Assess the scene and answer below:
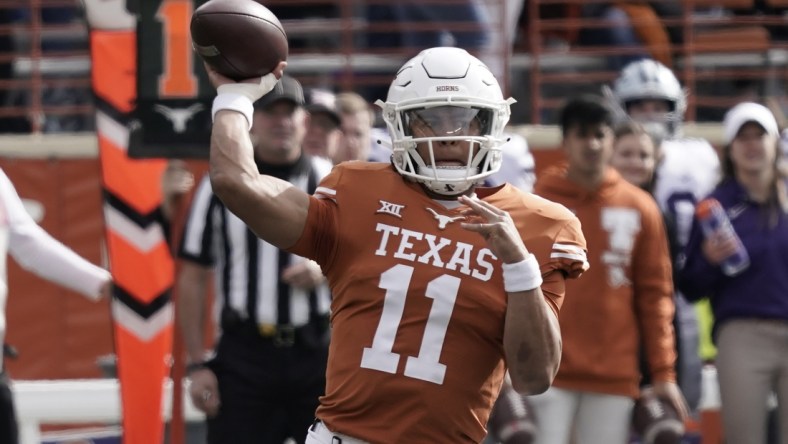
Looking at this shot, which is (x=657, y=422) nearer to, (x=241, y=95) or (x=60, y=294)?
(x=241, y=95)

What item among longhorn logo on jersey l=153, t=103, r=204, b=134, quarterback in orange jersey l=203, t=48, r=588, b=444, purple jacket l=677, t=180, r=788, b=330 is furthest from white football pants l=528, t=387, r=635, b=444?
quarterback in orange jersey l=203, t=48, r=588, b=444

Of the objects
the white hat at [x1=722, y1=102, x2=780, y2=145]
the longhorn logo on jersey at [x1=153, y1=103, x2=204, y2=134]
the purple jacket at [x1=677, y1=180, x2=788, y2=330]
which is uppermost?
the longhorn logo on jersey at [x1=153, y1=103, x2=204, y2=134]

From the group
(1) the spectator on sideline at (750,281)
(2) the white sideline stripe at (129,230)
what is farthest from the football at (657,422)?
(2) the white sideline stripe at (129,230)

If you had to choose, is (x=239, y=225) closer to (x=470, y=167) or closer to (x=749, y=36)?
(x=470, y=167)

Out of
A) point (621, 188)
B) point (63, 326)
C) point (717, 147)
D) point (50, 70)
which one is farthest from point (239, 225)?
point (50, 70)

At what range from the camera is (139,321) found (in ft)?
20.4

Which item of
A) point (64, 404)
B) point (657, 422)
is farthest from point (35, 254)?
point (657, 422)

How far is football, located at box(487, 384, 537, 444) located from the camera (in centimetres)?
624

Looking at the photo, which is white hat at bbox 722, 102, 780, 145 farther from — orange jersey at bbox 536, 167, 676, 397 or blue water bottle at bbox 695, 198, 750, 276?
orange jersey at bbox 536, 167, 676, 397

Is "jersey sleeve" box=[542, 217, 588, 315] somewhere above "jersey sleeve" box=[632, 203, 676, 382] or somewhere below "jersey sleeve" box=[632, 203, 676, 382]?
above

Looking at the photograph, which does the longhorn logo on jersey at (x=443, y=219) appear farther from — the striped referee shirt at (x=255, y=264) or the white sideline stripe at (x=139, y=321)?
the white sideline stripe at (x=139, y=321)

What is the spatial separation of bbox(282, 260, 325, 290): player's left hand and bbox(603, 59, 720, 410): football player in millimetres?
1624

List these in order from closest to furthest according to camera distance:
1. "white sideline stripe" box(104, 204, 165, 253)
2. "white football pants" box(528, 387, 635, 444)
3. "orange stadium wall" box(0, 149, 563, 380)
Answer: "white sideline stripe" box(104, 204, 165, 253)
"white football pants" box(528, 387, 635, 444)
"orange stadium wall" box(0, 149, 563, 380)

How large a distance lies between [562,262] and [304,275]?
2.15 meters
